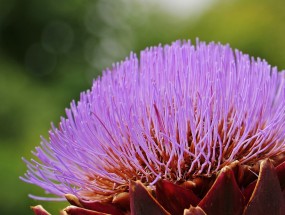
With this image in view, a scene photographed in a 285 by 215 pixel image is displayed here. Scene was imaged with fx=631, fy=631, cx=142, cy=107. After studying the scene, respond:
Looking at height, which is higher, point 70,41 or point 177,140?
point 70,41

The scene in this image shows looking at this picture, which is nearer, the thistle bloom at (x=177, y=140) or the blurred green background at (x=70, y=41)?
the thistle bloom at (x=177, y=140)

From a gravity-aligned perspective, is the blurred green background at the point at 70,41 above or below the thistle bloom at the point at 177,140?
above

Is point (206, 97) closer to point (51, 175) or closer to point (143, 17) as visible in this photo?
point (51, 175)

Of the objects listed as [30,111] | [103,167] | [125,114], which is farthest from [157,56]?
[30,111]

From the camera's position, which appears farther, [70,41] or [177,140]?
[70,41]
